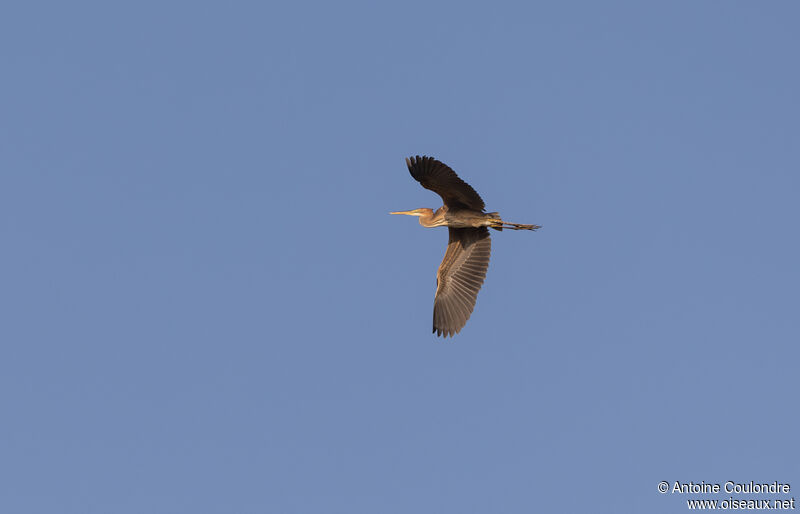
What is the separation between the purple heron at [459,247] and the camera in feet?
67.4

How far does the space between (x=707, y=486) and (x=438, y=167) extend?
799 cm

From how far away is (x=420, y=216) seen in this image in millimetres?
22016

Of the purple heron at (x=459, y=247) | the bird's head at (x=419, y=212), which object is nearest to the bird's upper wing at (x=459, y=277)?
the purple heron at (x=459, y=247)

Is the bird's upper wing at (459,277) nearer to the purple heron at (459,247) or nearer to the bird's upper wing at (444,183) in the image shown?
the purple heron at (459,247)

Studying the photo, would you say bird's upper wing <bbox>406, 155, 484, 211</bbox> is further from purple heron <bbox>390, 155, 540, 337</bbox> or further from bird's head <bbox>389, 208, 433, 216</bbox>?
bird's head <bbox>389, 208, 433, 216</bbox>

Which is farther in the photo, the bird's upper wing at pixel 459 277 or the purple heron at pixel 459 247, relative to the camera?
the bird's upper wing at pixel 459 277

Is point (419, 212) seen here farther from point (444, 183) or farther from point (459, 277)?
point (444, 183)

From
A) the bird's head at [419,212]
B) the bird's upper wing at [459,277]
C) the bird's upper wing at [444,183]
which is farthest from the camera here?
the bird's head at [419,212]

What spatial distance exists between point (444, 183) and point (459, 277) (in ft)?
9.14

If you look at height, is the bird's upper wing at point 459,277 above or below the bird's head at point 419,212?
below

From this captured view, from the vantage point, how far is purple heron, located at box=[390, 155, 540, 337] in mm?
20531

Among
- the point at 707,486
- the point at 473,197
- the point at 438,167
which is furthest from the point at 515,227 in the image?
the point at 707,486

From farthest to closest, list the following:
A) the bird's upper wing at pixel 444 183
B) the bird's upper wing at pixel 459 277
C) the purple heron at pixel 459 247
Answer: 1. the bird's upper wing at pixel 459 277
2. the purple heron at pixel 459 247
3. the bird's upper wing at pixel 444 183

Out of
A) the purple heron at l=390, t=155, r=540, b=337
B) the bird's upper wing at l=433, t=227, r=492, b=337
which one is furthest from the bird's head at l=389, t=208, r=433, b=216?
the bird's upper wing at l=433, t=227, r=492, b=337
